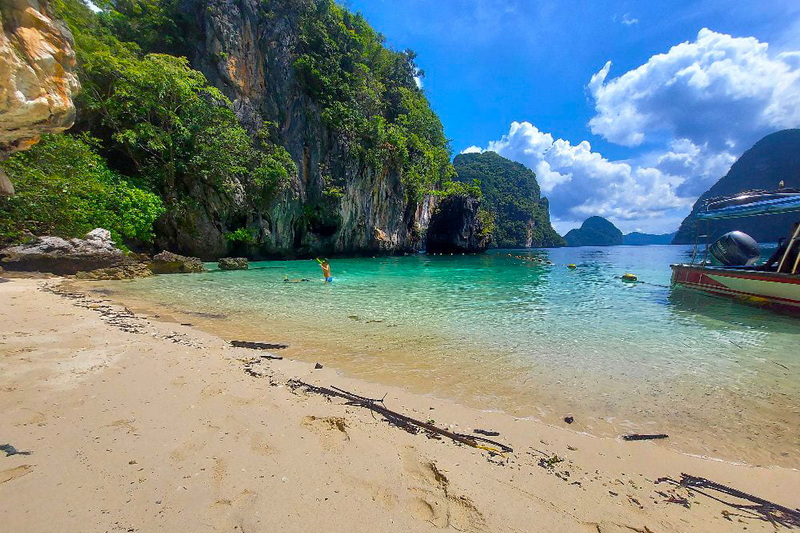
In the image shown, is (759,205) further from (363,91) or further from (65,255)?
(363,91)

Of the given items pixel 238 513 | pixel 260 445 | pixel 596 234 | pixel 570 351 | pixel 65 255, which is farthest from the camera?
pixel 596 234

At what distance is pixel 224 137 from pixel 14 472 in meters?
21.9

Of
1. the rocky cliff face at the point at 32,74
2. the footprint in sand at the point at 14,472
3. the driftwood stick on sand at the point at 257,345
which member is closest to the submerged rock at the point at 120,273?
the rocky cliff face at the point at 32,74

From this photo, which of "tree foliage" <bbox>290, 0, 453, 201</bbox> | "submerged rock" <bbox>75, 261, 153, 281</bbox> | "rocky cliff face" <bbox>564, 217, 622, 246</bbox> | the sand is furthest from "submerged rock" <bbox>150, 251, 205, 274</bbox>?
"rocky cliff face" <bbox>564, 217, 622, 246</bbox>

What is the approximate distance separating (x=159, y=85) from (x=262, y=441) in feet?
73.3

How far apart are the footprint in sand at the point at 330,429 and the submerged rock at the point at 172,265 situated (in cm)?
1505

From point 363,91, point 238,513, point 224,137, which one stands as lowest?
point 238,513

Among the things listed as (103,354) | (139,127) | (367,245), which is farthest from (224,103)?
(103,354)

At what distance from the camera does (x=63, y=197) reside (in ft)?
39.1

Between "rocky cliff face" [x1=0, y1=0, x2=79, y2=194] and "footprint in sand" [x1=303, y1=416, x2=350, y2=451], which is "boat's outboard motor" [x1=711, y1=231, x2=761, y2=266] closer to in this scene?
"footprint in sand" [x1=303, y1=416, x2=350, y2=451]

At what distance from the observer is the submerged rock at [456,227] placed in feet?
139

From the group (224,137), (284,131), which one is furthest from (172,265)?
(284,131)

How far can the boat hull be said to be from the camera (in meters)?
8.95

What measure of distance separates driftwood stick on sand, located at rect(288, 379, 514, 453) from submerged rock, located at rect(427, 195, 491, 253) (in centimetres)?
4021
